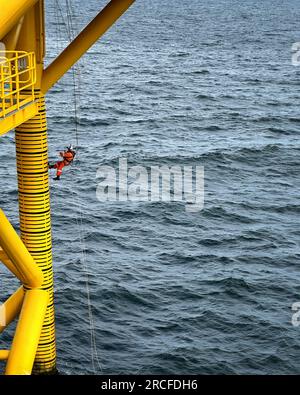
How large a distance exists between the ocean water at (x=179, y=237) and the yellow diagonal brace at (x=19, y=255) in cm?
554

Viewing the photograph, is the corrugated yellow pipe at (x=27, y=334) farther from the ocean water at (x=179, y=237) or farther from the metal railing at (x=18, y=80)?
the ocean water at (x=179, y=237)

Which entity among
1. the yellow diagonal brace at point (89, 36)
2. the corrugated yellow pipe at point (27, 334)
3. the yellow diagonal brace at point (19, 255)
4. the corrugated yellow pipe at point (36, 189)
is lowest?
the corrugated yellow pipe at point (27, 334)

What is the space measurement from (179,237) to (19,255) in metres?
18.8

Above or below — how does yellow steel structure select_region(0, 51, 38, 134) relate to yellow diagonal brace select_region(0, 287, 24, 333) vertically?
above

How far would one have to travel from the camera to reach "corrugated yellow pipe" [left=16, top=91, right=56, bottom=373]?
1914cm

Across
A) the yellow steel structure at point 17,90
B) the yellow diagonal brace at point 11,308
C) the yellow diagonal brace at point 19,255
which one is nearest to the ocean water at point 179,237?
the yellow steel structure at point 17,90

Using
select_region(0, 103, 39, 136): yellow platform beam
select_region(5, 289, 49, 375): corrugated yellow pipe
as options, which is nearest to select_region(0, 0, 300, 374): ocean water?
select_region(0, 103, 39, 136): yellow platform beam

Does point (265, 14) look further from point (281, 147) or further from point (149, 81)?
point (281, 147)

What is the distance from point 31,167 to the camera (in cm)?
1939

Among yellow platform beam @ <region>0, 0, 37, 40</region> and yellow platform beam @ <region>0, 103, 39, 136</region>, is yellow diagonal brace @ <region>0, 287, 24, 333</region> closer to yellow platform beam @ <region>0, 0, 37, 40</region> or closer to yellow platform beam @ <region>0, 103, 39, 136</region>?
yellow platform beam @ <region>0, 103, 39, 136</region>

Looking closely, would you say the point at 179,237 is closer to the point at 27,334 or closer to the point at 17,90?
the point at 27,334

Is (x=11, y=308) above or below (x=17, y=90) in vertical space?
below

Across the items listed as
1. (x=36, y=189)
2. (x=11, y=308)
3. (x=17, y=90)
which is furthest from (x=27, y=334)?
(x=17, y=90)

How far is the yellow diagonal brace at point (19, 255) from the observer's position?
17.4 metres
